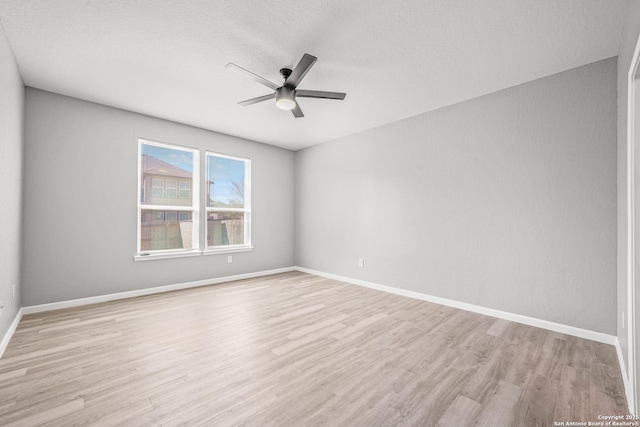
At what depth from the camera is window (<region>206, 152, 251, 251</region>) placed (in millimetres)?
4789

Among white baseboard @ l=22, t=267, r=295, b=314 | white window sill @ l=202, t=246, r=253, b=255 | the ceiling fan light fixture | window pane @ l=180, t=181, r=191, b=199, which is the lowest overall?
white baseboard @ l=22, t=267, r=295, b=314

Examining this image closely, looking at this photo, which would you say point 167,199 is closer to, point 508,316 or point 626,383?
point 508,316

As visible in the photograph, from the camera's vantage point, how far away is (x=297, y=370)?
2004 mm

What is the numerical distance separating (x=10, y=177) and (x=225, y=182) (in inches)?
108

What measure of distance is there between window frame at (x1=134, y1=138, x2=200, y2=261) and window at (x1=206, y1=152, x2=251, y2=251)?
0.19 m

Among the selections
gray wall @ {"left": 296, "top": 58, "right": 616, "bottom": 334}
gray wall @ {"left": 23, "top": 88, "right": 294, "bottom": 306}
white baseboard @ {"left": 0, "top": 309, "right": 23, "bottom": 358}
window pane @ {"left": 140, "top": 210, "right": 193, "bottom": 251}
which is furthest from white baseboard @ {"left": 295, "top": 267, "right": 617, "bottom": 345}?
white baseboard @ {"left": 0, "top": 309, "right": 23, "bottom": 358}

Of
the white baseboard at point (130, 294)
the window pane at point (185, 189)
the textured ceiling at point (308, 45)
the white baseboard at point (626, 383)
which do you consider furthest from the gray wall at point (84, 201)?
A: the white baseboard at point (626, 383)

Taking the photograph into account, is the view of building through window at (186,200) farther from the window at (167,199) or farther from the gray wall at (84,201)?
the gray wall at (84,201)

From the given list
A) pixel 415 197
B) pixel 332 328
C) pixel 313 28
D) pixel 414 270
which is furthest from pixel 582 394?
pixel 313 28

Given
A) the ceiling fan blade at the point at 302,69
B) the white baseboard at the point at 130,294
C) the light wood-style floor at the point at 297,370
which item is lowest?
the light wood-style floor at the point at 297,370

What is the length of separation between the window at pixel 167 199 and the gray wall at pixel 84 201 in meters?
0.15

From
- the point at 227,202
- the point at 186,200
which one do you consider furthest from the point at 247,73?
the point at 227,202

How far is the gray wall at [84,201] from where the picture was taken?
3217 millimetres

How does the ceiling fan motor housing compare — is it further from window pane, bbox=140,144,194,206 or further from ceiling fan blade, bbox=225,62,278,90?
window pane, bbox=140,144,194,206
